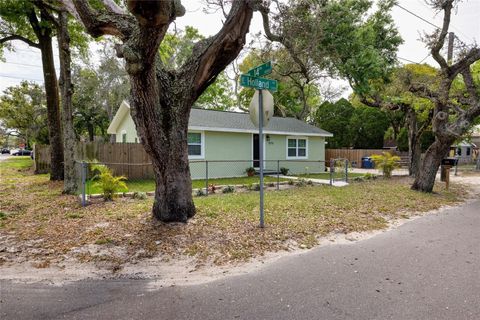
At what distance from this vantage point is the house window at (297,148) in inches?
654

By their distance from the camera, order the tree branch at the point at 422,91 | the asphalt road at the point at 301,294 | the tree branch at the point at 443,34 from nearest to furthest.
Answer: the asphalt road at the point at 301,294, the tree branch at the point at 443,34, the tree branch at the point at 422,91

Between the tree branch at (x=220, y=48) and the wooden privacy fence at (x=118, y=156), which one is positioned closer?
the tree branch at (x=220, y=48)

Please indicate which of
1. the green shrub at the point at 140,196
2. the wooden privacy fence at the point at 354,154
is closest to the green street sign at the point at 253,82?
the green shrub at the point at 140,196

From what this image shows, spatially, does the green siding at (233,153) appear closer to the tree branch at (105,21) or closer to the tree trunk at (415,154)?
the tree trunk at (415,154)

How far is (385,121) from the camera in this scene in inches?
1036

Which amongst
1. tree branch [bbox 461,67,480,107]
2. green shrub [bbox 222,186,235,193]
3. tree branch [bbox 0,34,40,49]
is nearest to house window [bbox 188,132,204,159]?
green shrub [bbox 222,186,235,193]

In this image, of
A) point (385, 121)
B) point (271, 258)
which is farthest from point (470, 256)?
point (385, 121)

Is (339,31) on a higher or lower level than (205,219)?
higher

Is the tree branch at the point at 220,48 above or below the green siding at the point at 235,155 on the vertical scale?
above

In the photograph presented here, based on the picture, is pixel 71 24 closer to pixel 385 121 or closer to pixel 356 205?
pixel 356 205

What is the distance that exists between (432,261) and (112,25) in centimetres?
608

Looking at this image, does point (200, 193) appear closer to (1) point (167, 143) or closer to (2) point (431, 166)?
(1) point (167, 143)

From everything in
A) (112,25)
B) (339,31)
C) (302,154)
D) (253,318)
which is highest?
(339,31)

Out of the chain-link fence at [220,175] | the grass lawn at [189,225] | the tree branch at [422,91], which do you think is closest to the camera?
the grass lawn at [189,225]
